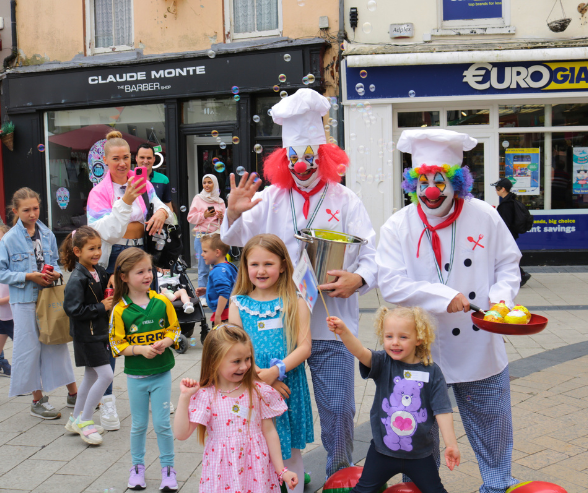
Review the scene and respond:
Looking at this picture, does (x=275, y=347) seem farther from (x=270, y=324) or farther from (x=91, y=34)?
(x=91, y=34)

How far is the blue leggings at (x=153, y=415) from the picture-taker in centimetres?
346

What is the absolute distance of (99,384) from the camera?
4.09 metres

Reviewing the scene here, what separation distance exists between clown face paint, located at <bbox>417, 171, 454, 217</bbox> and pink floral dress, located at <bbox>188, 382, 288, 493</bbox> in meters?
1.15

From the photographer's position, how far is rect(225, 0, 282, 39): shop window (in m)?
10.7

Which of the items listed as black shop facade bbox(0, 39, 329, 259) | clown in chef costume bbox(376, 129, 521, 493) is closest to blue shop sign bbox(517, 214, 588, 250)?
black shop facade bbox(0, 39, 329, 259)

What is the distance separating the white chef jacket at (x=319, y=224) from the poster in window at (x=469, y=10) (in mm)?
8083

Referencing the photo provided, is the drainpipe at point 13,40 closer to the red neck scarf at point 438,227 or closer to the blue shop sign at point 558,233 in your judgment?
the blue shop sign at point 558,233

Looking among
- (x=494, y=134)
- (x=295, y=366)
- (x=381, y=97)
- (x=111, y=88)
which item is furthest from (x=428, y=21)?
(x=295, y=366)

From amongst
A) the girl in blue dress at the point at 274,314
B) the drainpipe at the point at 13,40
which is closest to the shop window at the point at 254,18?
the drainpipe at the point at 13,40

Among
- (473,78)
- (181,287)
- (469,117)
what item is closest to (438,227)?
(181,287)

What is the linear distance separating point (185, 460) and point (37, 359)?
62.5 inches

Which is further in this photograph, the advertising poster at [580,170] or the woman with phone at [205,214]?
the advertising poster at [580,170]

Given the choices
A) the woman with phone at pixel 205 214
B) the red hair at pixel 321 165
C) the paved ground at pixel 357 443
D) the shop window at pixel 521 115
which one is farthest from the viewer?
the shop window at pixel 521 115

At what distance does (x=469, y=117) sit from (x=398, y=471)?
8.86 metres
